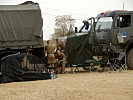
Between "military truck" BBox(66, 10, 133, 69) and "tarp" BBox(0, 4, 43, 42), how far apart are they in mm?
2223

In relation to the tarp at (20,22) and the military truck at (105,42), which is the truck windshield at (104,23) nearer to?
the military truck at (105,42)

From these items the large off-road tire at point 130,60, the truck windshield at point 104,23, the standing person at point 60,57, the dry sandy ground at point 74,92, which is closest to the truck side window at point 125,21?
the truck windshield at point 104,23

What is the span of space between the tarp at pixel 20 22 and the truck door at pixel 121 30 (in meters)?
3.49

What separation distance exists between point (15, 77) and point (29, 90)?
113 inches

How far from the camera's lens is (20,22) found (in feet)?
49.3

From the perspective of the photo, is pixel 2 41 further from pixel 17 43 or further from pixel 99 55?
pixel 99 55

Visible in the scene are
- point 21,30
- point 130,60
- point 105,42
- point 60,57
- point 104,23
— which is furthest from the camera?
point 104,23

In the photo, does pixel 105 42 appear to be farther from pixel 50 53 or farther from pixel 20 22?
pixel 20 22

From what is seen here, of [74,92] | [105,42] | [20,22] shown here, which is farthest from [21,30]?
[74,92]

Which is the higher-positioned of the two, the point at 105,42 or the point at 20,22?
the point at 20,22

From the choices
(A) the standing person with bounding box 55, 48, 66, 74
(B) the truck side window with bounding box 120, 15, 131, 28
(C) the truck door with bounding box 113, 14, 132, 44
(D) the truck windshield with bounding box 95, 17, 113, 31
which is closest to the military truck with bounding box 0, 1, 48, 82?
(A) the standing person with bounding box 55, 48, 66, 74

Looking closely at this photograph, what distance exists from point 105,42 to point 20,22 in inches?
160

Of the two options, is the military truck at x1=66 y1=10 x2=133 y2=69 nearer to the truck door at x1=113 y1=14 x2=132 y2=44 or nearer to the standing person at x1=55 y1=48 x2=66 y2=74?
the truck door at x1=113 y1=14 x2=132 y2=44

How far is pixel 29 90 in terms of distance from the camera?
9898mm
